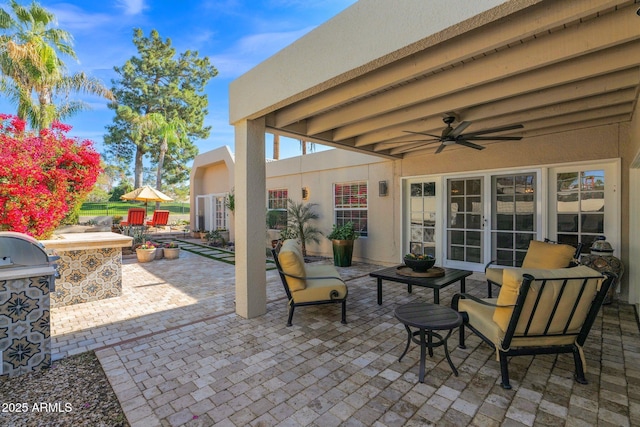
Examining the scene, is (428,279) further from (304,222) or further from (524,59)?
(304,222)

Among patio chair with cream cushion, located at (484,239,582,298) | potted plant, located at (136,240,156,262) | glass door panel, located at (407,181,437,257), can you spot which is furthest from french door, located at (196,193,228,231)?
patio chair with cream cushion, located at (484,239,582,298)

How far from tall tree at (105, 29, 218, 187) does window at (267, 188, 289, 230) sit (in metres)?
12.1

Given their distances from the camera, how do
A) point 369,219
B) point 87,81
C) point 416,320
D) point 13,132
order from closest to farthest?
1. point 416,320
2. point 13,132
3. point 369,219
4. point 87,81

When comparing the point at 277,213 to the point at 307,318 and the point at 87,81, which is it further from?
the point at 87,81

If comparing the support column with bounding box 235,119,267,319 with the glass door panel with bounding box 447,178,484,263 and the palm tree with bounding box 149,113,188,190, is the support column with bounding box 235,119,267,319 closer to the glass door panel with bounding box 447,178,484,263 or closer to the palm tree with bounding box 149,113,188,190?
the glass door panel with bounding box 447,178,484,263

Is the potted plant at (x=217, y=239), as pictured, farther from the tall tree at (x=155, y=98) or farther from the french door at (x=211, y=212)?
the tall tree at (x=155, y=98)

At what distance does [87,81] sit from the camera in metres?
13.7

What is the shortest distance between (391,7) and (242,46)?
988cm

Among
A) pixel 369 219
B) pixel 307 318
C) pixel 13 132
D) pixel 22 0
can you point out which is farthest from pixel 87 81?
pixel 307 318

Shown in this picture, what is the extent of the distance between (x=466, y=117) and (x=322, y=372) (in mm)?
4087

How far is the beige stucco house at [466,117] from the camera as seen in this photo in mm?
2445

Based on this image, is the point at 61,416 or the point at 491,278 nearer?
the point at 61,416

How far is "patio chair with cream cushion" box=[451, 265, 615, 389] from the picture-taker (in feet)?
7.69

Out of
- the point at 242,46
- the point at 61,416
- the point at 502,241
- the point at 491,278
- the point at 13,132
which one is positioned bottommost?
the point at 61,416
